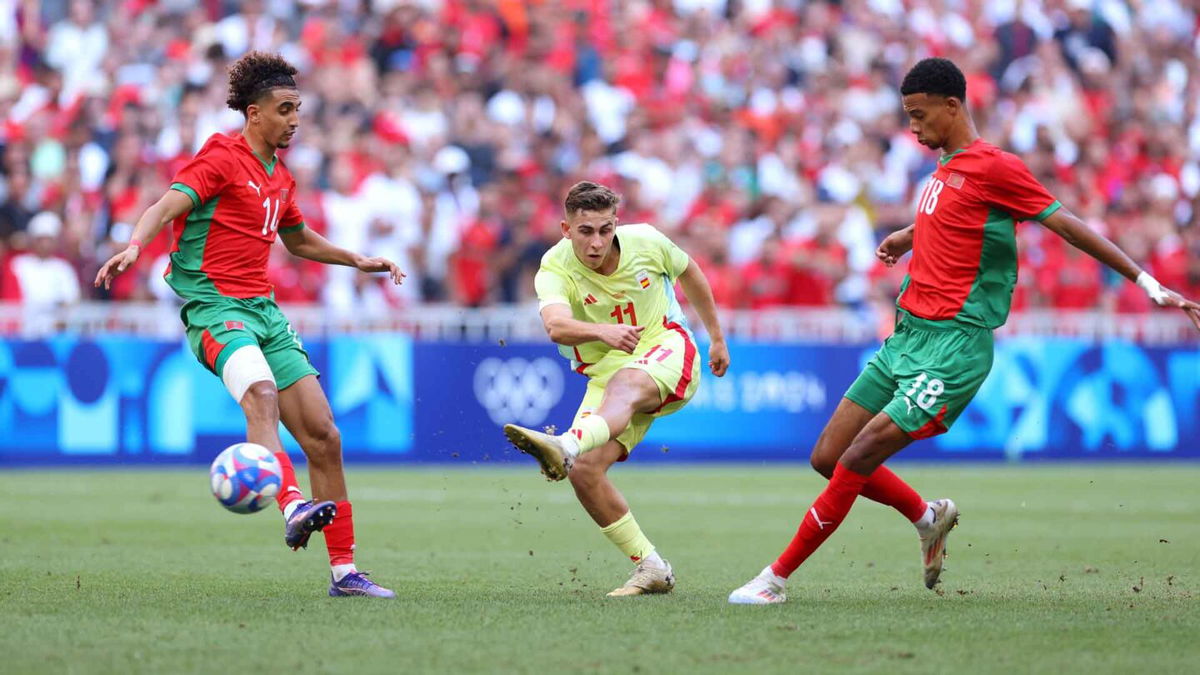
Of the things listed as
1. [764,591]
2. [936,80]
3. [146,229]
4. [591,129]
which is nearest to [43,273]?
[591,129]

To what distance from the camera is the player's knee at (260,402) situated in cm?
808

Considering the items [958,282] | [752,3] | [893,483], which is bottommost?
[893,483]

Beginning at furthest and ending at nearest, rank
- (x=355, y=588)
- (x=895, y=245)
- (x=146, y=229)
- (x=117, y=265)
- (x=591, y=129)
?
(x=591, y=129) → (x=895, y=245) → (x=355, y=588) → (x=146, y=229) → (x=117, y=265)

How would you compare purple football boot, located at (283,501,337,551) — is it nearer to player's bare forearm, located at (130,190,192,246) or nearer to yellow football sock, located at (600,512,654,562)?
player's bare forearm, located at (130,190,192,246)

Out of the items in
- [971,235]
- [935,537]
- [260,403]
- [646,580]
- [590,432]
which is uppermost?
[971,235]

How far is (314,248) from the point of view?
923cm

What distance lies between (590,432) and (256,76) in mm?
2369

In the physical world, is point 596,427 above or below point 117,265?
below

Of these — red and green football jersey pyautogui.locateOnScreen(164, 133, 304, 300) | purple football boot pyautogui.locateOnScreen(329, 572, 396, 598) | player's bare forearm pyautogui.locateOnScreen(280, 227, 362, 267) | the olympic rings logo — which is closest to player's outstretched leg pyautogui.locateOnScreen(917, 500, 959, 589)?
purple football boot pyautogui.locateOnScreen(329, 572, 396, 598)

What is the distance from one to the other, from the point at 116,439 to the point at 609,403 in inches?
404

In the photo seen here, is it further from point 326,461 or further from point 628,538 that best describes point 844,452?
point 326,461

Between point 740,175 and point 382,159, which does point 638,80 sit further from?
point 382,159

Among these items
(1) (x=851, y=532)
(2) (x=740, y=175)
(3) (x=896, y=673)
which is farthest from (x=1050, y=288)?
(3) (x=896, y=673)

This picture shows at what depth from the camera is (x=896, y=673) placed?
19.9ft
